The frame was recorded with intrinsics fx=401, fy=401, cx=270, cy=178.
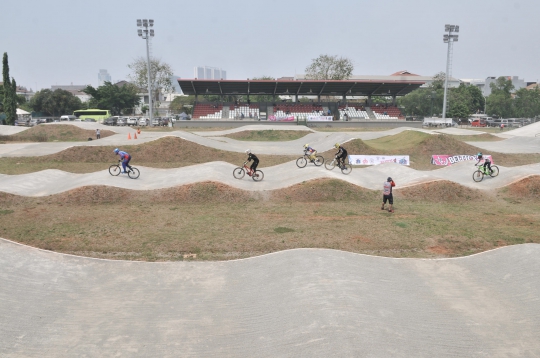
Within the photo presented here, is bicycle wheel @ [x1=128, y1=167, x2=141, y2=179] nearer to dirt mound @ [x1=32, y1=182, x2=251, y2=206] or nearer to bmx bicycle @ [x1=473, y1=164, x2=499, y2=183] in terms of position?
dirt mound @ [x1=32, y1=182, x2=251, y2=206]

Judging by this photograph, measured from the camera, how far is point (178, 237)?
50.1 feet

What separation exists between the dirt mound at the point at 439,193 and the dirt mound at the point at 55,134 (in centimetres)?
3926

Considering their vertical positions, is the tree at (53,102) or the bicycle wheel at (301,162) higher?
the tree at (53,102)

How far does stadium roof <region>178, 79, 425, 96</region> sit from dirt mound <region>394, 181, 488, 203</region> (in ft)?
169

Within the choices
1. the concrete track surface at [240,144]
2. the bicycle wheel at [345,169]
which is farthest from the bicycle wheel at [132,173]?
the bicycle wheel at [345,169]

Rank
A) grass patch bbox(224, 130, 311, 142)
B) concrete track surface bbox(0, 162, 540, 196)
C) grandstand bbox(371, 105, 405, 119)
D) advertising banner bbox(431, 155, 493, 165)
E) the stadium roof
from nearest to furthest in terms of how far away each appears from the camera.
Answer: concrete track surface bbox(0, 162, 540, 196)
advertising banner bbox(431, 155, 493, 165)
grass patch bbox(224, 130, 311, 142)
the stadium roof
grandstand bbox(371, 105, 405, 119)

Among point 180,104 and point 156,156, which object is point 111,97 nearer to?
point 180,104

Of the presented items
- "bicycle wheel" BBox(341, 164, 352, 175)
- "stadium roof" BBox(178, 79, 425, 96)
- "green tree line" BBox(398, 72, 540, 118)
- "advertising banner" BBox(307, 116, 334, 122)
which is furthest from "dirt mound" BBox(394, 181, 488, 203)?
"green tree line" BBox(398, 72, 540, 118)

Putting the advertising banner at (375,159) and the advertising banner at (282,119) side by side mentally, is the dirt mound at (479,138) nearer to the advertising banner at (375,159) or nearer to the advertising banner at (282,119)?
the advertising banner at (375,159)

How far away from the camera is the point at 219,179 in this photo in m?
22.3

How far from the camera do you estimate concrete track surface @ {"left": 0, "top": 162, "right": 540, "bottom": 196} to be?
22031mm

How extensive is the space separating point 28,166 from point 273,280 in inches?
1080

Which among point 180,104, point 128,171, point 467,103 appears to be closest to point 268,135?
point 128,171

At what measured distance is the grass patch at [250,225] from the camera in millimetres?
14383
